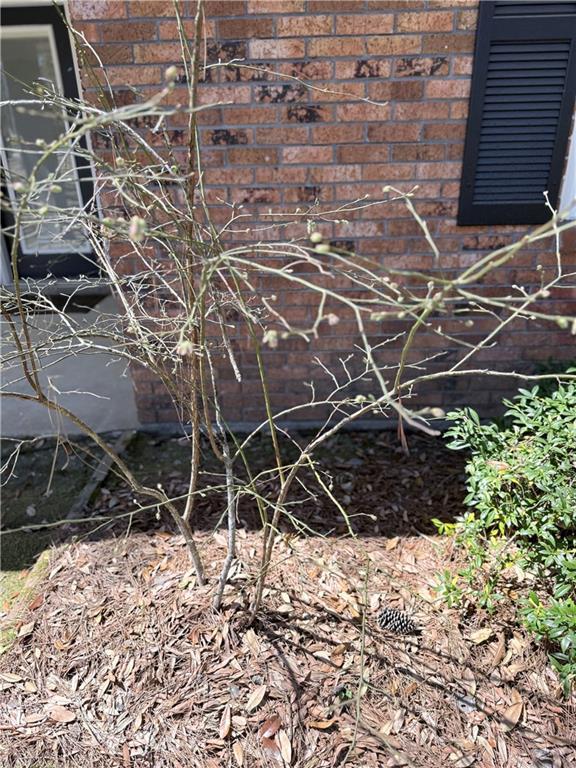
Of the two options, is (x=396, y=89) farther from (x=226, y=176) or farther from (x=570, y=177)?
(x=570, y=177)

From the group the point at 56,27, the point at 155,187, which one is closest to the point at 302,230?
the point at 155,187

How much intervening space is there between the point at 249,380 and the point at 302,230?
91 cm

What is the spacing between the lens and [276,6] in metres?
2.83

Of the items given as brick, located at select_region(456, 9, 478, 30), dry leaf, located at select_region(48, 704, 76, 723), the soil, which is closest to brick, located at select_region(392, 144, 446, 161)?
brick, located at select_region(456, 9, 478, 30)

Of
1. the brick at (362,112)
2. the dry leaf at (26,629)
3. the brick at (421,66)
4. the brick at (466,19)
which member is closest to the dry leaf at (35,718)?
the dry leaf at (26,629)

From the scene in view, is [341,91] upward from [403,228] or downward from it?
upward

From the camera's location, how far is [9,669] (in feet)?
7.20

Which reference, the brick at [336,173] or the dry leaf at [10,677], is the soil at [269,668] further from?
the brick at [336,173]

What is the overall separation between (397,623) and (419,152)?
7.26ft

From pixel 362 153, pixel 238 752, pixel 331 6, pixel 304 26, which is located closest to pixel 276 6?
pixel 304 26

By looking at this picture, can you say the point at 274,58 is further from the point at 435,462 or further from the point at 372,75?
the point at 435,462

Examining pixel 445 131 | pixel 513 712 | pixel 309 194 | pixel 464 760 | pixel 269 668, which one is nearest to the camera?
pixel 464 760

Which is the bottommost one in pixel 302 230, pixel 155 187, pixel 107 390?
pixel 107 390

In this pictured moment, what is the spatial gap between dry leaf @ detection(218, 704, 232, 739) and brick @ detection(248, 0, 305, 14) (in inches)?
114
